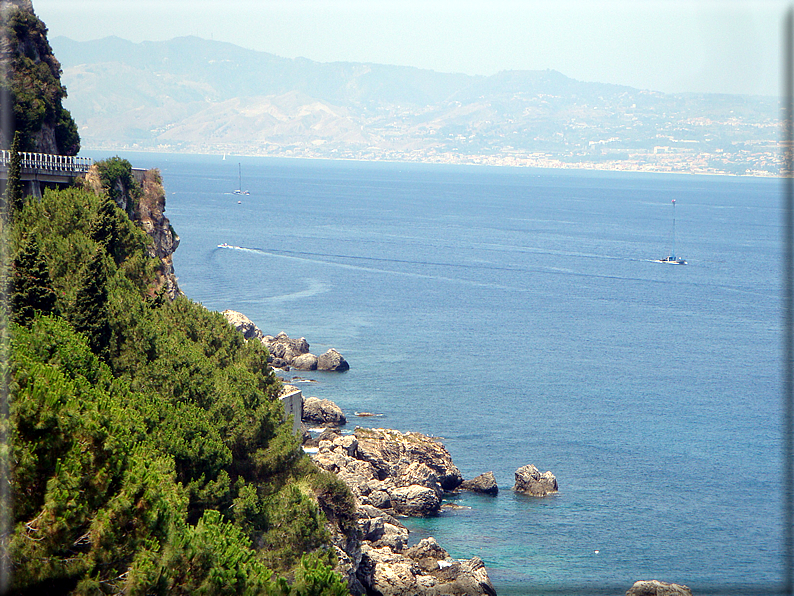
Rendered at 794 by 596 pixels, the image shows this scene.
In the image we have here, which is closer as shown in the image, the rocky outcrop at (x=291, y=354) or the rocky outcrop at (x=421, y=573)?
the rocky outcrop at (x=421, y=573)

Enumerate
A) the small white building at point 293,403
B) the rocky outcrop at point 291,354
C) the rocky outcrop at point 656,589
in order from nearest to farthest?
1. the rocky outcrop at point 656,589
2. the small white building at point 293,403
3. the rocky outcrop at point 291,354

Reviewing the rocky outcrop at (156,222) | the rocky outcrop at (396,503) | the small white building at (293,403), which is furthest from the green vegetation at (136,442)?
the rocky outcrop at (156,222)

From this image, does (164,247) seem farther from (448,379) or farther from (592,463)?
(592,463)

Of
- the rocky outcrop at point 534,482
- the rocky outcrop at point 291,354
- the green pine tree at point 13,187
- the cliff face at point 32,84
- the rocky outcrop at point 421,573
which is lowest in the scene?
the rocky outcrop at point 534,482

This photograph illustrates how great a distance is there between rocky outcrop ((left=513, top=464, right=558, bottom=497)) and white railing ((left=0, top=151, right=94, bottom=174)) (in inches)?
1178

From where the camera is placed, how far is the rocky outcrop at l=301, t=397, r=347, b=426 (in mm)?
52062

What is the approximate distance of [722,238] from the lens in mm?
160500

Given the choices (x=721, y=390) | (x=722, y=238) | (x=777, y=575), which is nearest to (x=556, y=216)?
(x=722, y=238)

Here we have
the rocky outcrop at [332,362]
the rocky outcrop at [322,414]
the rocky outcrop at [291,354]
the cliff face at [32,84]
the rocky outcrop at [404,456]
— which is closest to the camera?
the rocky outcrop at [404,456]

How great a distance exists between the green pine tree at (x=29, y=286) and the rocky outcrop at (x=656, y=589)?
24215 millimetres

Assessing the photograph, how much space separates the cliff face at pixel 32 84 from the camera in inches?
1847

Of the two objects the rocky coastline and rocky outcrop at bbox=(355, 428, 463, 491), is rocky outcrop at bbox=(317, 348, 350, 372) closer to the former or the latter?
the rocky coastline

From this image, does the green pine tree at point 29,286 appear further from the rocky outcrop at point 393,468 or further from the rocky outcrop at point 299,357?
the rocky outcrop at point 299,357

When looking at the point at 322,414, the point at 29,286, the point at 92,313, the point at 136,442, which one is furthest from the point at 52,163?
the point at 136,442
